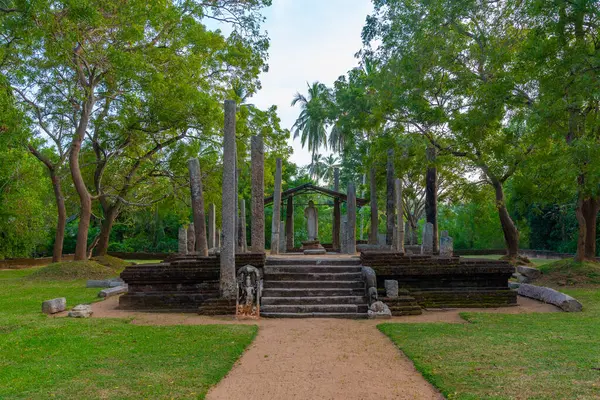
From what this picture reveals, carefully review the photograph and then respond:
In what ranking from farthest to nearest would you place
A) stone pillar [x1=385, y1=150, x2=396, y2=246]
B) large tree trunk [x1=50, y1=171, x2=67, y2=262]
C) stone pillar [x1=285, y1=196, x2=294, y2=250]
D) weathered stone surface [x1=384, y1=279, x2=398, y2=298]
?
stone pillar [x1=285, y1=196, x2=294, y2=250], large tree trunk [x1=50, y1=171, x2=67, y2=262], stone pillar [x1=385, y1=150, x2=396, y2=246], weathered stone surface [x1=384, y1=279, x2=398, y2=298]

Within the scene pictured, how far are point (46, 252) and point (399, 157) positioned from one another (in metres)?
30.6

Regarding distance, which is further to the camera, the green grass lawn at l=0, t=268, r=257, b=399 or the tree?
the tree

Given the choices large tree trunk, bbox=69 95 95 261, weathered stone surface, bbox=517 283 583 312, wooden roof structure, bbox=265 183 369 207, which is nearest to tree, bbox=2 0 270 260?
large tree trunk, bbox=69 95 95 261

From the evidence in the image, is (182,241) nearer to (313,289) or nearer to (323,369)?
(313,289)

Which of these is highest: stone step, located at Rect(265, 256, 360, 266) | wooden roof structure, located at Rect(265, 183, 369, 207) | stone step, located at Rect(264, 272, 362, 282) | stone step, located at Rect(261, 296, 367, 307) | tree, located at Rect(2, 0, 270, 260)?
tree, located at Rect(2, 0, 270, 260)

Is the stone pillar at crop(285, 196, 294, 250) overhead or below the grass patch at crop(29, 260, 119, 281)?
overhead

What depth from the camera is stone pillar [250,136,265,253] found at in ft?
46.7

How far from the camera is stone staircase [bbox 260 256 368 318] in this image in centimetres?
1201

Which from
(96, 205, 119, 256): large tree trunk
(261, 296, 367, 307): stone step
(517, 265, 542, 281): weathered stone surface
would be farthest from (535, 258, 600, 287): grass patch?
(96, 205, 119, 256): large tree trunk

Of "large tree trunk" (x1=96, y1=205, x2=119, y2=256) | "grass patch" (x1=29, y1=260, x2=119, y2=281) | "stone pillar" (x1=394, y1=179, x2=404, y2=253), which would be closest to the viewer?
"stone pillar" (x1=394, y1=179, x2=404, y2=253)

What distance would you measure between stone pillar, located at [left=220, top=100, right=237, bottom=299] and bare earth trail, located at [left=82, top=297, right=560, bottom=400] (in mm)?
923

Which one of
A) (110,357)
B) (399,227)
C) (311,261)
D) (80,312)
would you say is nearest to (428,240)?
(399,227)

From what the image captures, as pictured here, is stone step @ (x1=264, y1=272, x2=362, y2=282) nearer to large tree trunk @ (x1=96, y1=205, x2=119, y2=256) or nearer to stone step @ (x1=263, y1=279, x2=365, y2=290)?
stone step @ (x1=263, y1=279, x2=365, y2=290)

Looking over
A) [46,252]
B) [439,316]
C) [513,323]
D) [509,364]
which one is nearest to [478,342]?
[509,364]
